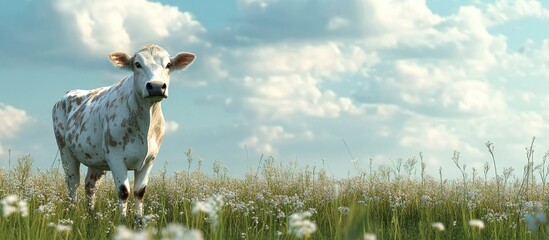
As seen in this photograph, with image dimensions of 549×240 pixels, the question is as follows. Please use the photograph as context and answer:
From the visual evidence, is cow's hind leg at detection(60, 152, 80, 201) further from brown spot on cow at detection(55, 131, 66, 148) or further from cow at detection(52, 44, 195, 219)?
cow at detection(52, 44, 195, 219)

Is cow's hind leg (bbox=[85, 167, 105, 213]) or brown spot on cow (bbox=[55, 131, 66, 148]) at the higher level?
brown spot on cow (bbox=[55, 131, 66, 148])

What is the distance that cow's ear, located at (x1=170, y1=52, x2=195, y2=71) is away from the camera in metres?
8.40

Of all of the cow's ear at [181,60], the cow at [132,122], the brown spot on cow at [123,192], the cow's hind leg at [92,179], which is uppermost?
the cow's ear at [181,60]

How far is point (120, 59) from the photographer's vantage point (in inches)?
331

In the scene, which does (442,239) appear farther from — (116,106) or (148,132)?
(116,106)

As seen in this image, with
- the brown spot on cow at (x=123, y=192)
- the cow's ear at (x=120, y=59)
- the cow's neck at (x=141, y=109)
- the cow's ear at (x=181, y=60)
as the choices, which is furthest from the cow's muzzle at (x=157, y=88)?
the brown spot on cow at (x=123, y=192)

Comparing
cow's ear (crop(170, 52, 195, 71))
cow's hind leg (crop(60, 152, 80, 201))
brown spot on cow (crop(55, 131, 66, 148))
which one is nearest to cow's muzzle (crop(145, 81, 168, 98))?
cow's ear (crop(170, 52, 195, 71))

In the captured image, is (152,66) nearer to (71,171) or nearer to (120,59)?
(120,59)

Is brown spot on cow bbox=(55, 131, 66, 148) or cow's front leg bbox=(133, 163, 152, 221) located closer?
cow's front leg bbox=(133, 163, 152, 221)

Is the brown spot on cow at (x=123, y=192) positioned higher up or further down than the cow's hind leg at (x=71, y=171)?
further down

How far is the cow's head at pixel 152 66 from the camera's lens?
7629 mm

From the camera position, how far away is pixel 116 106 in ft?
28.0

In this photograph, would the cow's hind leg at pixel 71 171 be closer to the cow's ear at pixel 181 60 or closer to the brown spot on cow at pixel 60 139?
the brown spot on cow at pixel 60 139

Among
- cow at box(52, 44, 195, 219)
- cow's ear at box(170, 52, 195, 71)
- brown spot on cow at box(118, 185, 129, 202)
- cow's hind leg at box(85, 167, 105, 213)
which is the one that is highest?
cow's ear at box(170, 52, 195, 71)
